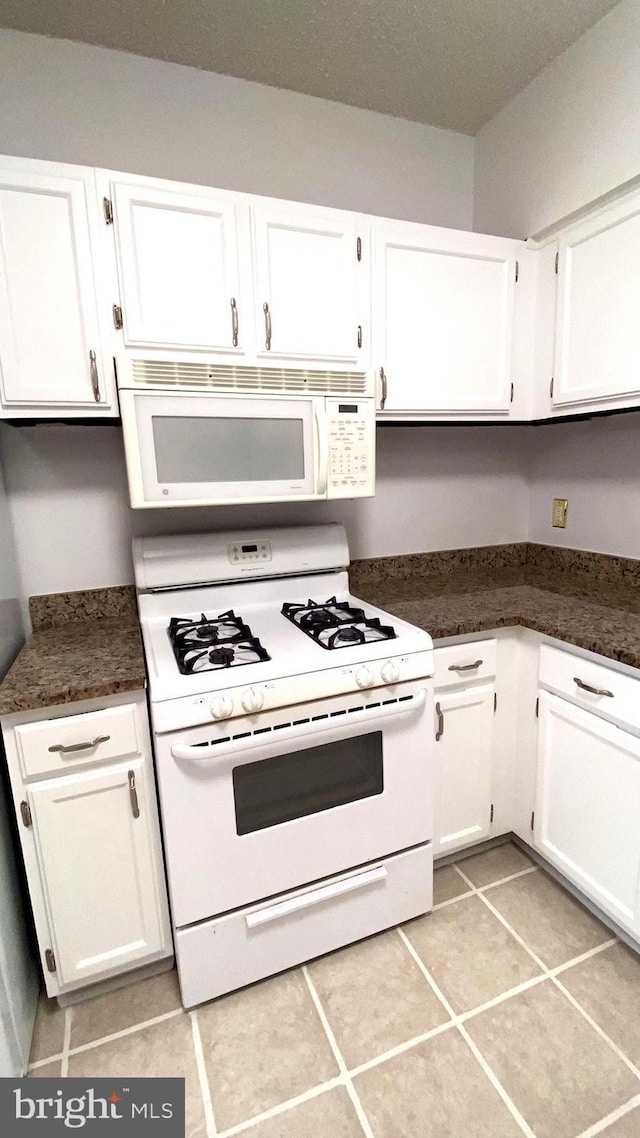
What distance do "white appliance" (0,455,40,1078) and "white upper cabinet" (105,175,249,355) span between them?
68cm

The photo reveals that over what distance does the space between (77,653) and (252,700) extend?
563mm

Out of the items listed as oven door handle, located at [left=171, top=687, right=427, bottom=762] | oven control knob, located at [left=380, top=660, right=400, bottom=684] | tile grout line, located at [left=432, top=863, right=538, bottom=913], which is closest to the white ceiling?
oven control knob, located at [left=380, top=660, right=400, bottom=684]

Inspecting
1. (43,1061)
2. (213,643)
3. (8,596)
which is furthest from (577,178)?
(43,1061)

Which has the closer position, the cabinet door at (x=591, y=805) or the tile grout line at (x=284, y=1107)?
the tile grout line at (x=284, y=1107)

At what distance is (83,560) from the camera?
5.70 ft

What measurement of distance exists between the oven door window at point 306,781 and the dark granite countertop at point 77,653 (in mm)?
383

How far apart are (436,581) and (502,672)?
1.73ft

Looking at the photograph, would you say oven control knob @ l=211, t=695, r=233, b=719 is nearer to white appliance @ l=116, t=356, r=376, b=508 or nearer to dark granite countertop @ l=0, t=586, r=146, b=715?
dark granite countertop @ l=0, t=586, r=146, b=715

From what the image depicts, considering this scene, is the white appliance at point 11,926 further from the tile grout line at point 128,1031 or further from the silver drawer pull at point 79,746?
the silver drawer pull at point 79,746

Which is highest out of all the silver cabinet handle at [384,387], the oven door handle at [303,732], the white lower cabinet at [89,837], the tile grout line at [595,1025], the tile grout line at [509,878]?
the silver cabinet handle at [384,387]

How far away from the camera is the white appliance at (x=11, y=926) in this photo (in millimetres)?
1126

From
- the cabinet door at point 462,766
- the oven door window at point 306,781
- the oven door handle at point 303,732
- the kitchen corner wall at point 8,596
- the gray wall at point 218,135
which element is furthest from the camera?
the cabinet door at point 462,766

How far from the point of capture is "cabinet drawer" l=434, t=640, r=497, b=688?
1.59 m

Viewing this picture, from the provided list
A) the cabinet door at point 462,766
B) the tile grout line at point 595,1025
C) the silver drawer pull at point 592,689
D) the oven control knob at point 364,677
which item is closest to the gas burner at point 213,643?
the oven control knob at point 364,677
